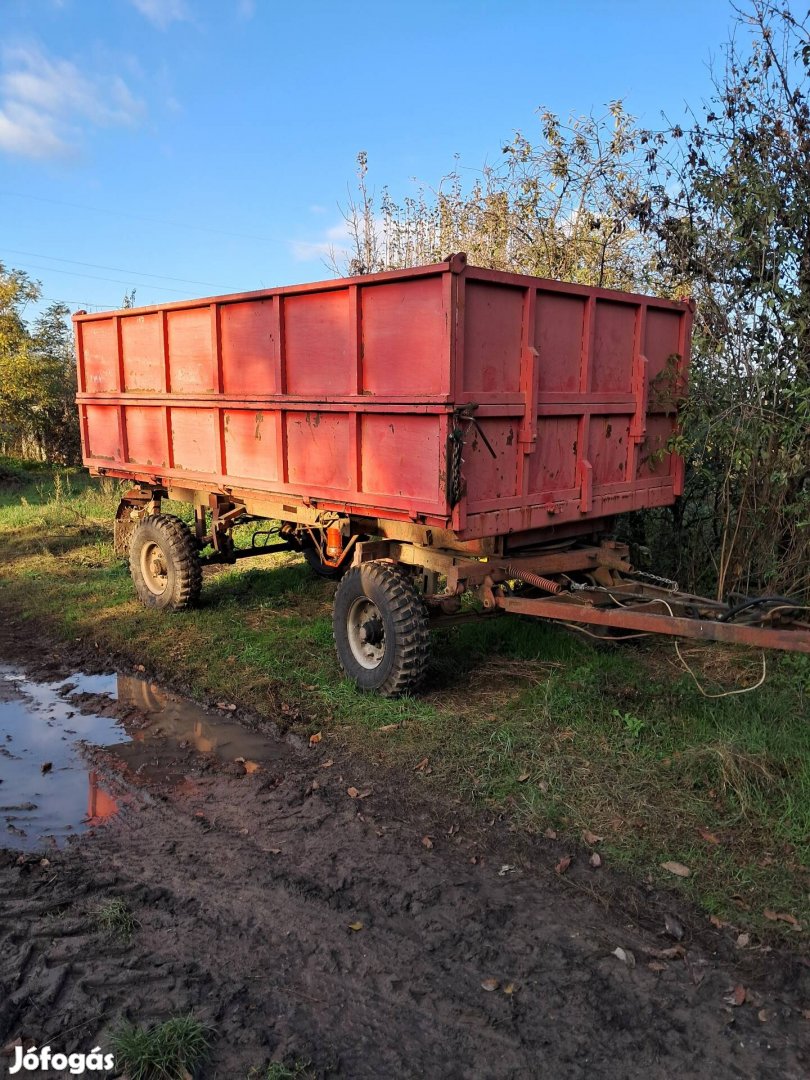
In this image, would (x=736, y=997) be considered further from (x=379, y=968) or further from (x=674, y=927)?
(x=379, y=968)

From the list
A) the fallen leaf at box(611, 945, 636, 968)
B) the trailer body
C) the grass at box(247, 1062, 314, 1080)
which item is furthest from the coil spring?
the grass at box(247, 1062, 314, 1080)

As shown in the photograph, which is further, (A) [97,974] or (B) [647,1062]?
(A) [97,974]

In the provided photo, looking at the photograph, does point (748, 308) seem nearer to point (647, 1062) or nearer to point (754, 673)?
point (754, 673)

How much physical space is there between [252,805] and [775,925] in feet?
7.93

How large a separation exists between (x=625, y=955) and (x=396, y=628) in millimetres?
2493

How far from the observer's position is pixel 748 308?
20.2ft

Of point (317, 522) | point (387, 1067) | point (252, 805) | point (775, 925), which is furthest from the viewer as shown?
point (317, 522)

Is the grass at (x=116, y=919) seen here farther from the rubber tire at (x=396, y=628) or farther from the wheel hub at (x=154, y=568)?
the wheel hub at (x=154, y=568)

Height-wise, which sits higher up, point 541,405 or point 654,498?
point 541,405

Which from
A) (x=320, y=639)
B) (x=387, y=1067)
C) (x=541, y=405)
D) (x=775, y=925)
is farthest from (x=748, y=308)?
(x=387, y=1067)

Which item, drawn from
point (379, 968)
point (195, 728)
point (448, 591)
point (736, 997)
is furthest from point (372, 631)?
point (736, 997)

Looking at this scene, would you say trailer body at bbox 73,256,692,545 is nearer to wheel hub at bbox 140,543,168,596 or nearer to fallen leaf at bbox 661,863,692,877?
wheel hub at bbox 140,543,168,596

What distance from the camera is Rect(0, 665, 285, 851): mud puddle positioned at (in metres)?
4.02

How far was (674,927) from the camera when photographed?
118 inches
